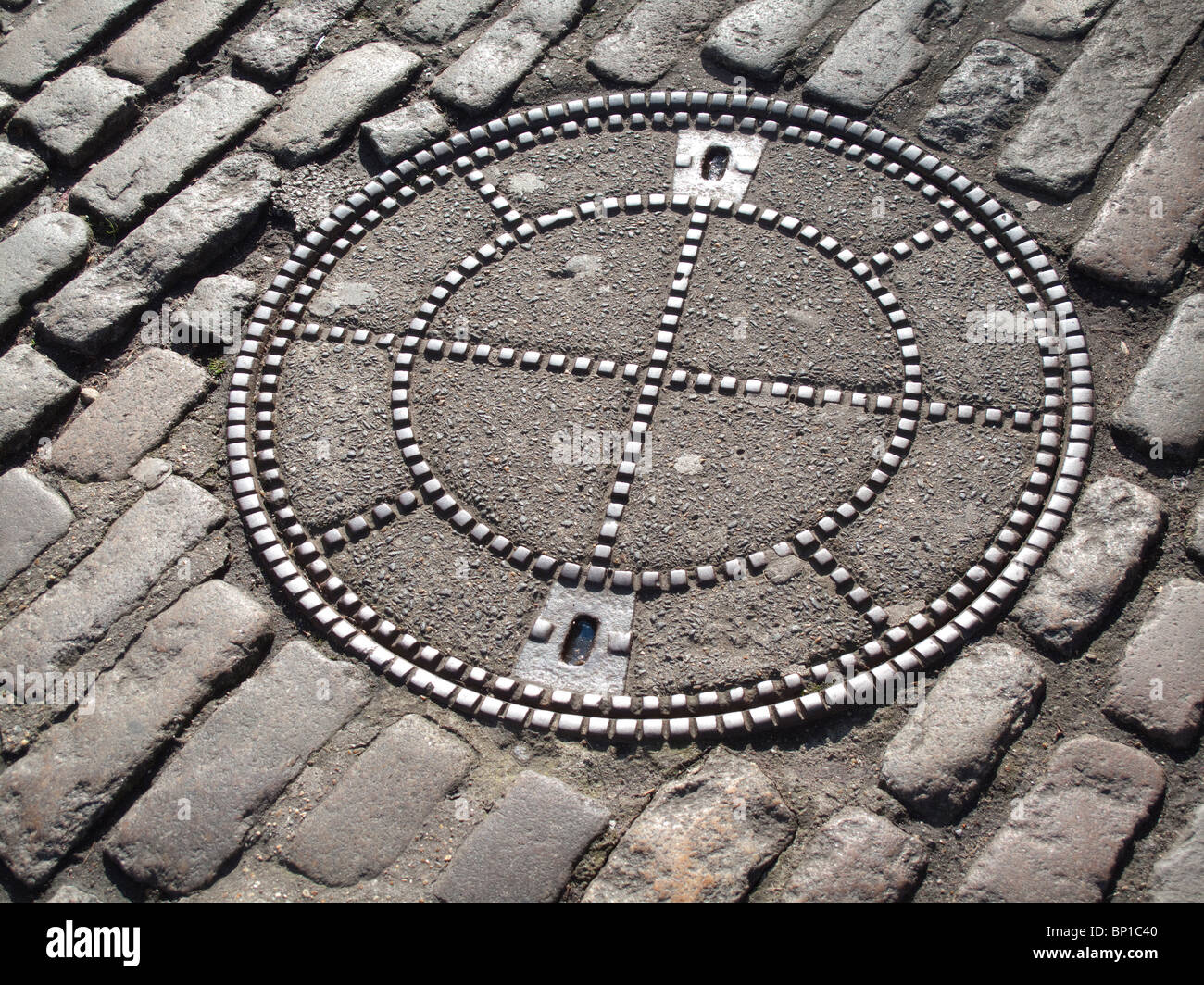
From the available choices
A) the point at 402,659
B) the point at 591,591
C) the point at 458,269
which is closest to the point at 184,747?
the point at 402,659

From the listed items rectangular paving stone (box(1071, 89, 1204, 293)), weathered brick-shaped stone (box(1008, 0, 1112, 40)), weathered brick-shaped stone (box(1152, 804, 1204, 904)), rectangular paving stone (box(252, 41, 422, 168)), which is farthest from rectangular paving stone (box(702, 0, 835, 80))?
weathered brick-shaped stone (box(1152, 804, 1204, 904))

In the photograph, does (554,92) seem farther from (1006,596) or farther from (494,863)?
(494,863)

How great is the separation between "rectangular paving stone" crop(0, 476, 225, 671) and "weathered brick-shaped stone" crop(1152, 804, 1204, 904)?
2.86 metres

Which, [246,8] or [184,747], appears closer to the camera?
[184,747]

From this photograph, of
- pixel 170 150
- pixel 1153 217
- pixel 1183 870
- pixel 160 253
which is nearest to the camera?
pixel 1183 870

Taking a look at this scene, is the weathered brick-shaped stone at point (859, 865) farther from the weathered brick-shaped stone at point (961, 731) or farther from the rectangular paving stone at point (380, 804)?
the rectangular paving stone at point (380, 804)

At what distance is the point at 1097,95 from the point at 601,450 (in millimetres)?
2480

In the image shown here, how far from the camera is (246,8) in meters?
4.59

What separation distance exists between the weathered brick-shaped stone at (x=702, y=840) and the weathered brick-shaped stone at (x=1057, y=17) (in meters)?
3.32

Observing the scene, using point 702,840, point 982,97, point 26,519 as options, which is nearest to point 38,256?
point 26,519

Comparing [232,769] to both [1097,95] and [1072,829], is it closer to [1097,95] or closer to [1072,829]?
[1072,829]

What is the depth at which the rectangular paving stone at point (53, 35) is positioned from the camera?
438cm

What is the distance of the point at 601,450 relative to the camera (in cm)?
333
